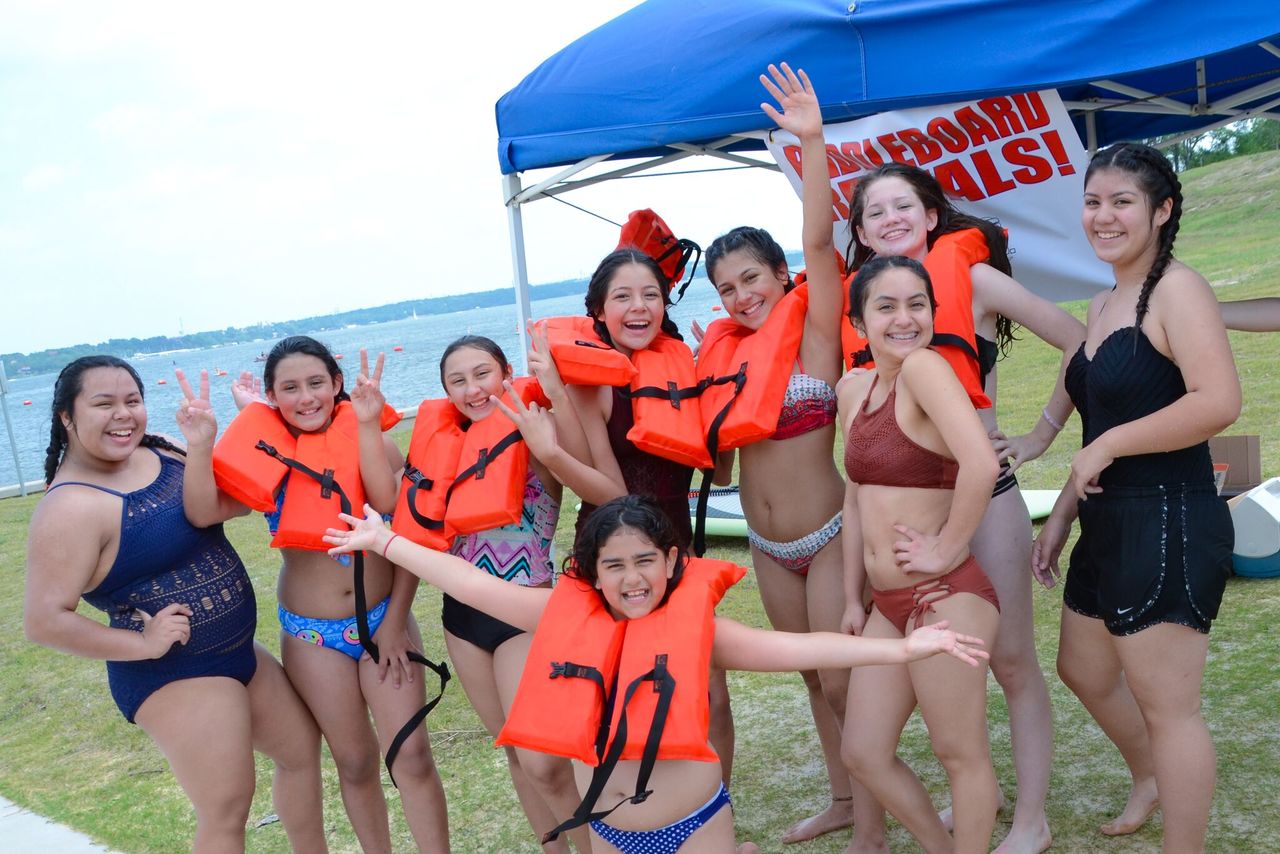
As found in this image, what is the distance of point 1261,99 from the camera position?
15.1ft

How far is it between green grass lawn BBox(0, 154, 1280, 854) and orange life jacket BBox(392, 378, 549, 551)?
138 centimetres

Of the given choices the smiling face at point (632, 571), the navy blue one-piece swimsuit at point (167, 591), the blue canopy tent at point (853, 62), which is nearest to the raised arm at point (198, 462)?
the navy blue one-piece swimsuit at point (167, 591)

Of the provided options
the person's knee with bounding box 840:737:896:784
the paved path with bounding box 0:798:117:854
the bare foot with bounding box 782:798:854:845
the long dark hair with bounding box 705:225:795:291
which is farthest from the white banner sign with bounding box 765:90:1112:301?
the paved path with bounding box 0:798:117:854

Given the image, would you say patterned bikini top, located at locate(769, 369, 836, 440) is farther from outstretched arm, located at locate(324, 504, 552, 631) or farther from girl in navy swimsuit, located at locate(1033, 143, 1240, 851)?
outstretched arm, located at locate(324, 504, 552, 631)

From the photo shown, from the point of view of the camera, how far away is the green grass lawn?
3.47 metres

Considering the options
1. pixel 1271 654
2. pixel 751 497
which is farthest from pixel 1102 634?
pixel 1271 654

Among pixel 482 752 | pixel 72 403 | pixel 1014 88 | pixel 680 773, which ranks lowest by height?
pixel 482 752

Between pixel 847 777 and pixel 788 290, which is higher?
pixel 788 290

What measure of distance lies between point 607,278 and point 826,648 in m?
1.39

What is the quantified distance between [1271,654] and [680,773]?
3.13 m

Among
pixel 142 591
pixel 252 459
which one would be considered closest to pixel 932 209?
pixel 252 459

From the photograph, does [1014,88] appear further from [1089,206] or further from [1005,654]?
[1005,654]

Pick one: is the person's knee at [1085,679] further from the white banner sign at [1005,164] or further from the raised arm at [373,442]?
the raised arm at [373,442]

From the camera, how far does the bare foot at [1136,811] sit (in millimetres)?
3227
